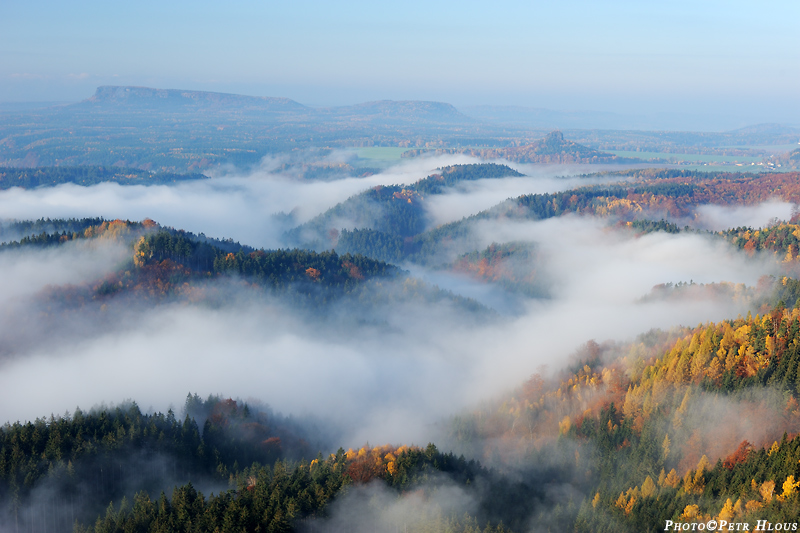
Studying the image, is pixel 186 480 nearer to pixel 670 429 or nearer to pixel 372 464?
pixel 372 464

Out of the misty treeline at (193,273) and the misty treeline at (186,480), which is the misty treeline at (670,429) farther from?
the misty treeline at (193,273)

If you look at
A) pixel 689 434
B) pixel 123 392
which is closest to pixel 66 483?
pixel 123 392

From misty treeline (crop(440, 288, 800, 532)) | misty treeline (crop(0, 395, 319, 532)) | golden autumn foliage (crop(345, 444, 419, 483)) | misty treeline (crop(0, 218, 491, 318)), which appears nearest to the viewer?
misty treeline (crop(440, 288, 800, 532))

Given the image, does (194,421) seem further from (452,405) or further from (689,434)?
(689,434)

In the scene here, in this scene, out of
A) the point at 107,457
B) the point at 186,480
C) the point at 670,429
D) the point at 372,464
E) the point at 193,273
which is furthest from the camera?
the point at 193,273

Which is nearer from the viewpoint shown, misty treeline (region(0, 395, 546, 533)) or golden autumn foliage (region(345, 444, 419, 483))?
misty treeline (region(0, 395, 546, 533))

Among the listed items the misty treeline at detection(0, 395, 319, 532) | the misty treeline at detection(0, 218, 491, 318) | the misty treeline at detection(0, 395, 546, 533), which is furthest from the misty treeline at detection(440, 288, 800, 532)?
the misty treeline at detection(0, 218, 491, 318)

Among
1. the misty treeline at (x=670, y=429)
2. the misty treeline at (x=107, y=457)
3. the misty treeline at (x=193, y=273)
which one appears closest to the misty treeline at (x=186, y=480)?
the misty treeline at (x=107, y=457)

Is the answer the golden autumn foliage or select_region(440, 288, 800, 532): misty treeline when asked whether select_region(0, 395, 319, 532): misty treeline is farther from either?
select_region(440, 288, 800, 532): misty treeline

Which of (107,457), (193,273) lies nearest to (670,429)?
(107,457)

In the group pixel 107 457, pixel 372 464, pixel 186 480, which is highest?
pixel 372 464

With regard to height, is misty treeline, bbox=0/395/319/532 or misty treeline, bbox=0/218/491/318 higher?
misty treeline, bbox=0/218/491/318
